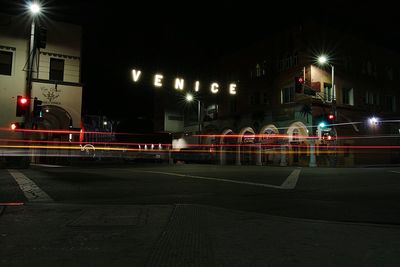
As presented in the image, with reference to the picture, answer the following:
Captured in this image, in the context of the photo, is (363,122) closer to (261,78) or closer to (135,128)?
(261,78)

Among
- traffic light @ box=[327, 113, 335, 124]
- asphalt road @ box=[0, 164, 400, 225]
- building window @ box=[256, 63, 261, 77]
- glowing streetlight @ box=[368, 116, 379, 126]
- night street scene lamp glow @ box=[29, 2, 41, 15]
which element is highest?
building window @ box=[256, 63, 261, 77]

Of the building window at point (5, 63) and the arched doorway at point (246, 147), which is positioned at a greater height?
the building window at point (5, 63)

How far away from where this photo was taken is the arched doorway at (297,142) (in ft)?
113

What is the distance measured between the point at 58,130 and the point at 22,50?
6.40m

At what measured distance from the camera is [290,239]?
17.9 ft

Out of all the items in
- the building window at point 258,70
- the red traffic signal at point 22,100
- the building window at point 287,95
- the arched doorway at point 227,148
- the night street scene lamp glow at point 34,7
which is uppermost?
the building window at point 258,70

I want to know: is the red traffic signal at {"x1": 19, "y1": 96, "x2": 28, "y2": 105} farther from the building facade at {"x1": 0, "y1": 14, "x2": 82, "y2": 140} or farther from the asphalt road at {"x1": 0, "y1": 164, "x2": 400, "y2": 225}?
the building facade at {"x1": 0, "y1": 14, "x2": 82, "y2": 140}

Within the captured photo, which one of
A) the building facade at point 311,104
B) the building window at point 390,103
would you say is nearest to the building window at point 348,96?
the building facade at point 311,104

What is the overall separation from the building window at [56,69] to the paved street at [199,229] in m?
21.3

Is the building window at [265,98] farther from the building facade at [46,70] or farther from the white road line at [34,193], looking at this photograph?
the white road line at [34,193]

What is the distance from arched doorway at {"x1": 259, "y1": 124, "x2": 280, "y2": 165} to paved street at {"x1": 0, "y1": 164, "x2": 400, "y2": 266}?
26.9 metres

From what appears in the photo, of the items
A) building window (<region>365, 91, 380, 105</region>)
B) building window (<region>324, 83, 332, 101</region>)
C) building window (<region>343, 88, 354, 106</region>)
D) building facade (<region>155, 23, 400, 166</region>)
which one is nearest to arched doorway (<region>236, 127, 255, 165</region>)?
building facade (<region>155, 23, 400, 166</region>)

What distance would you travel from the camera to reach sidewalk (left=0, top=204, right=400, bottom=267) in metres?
4.48

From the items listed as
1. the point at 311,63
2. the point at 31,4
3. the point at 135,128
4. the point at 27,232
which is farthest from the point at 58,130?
the point at 135,128
